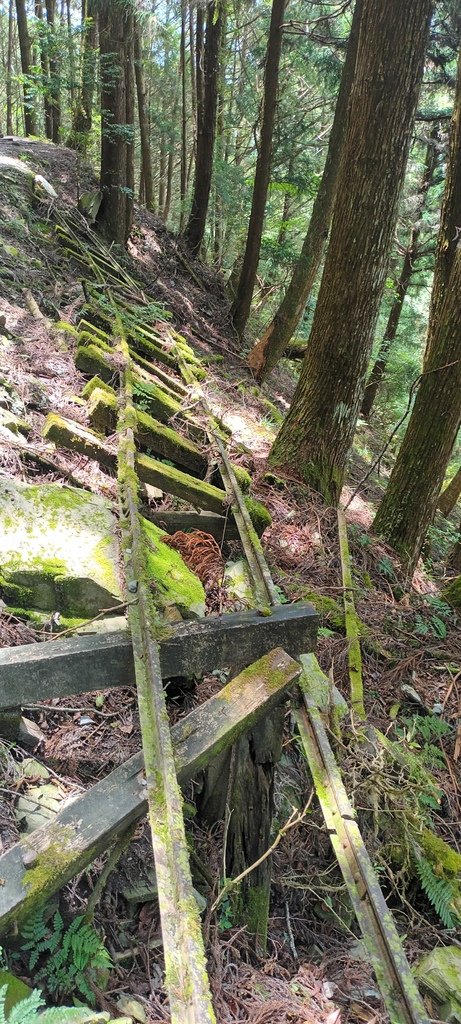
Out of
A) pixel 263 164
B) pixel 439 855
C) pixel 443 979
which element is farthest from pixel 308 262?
pixel 443 979

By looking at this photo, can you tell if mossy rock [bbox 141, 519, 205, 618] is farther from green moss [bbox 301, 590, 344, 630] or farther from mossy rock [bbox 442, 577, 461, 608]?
mossy rock [bbox 442, 577, 461, 608]

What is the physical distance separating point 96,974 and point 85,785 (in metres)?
0.66

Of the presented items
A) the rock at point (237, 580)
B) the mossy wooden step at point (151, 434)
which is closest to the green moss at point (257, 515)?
the rock at point (237, 580)

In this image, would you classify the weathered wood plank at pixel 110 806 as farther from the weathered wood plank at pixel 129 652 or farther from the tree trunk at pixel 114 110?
the tree trunk at pixel 114 110

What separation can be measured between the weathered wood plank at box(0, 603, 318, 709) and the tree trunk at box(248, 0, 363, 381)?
361 inches

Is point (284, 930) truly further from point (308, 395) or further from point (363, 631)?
point (308, 395)

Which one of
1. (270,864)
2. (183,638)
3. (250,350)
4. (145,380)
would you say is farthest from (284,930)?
(250,350)

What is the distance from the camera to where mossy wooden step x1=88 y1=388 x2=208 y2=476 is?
14.7ft

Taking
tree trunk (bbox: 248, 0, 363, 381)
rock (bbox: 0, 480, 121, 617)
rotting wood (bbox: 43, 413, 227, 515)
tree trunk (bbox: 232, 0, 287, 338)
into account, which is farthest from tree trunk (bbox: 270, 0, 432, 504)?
tree trunk (bbox: 232, 0, 287, 338)

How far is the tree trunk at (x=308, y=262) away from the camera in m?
9.80

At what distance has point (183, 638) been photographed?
2.19 meters

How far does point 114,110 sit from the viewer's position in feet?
30.6

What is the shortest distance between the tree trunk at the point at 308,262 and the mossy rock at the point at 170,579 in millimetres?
8057

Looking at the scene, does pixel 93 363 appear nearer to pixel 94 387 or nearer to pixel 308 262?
pixel 94 387
